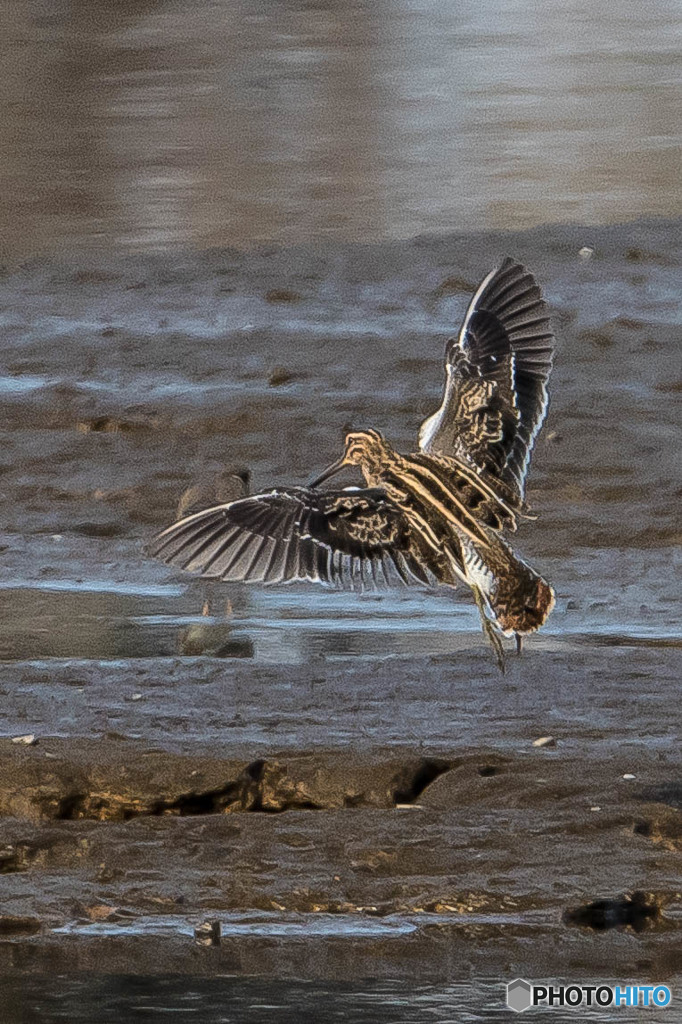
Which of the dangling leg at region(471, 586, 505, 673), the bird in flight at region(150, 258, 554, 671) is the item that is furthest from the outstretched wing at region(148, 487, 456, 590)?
the dangling leg at region(471, 586, 505, 673)

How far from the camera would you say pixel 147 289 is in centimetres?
1114

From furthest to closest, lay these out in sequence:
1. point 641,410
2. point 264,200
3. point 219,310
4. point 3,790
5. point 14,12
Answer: point 14,12, point 264,200, point 219,310, point 641,410, point 3,790

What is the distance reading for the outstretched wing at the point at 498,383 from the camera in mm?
6070

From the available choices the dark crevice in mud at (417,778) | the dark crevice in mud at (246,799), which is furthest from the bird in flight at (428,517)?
the dark crevice in mud at (246,799)

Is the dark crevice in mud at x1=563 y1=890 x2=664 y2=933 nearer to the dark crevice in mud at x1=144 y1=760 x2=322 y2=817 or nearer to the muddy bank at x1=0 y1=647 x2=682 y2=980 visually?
the muddy bank at x1=0 y1=647 x2=682 y2=980

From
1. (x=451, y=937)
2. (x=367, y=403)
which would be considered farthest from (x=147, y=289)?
(x=451, y=937)

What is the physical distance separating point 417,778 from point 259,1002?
1.07m

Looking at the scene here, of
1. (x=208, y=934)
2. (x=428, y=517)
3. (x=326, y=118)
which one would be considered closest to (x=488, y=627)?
(x=428, y=517)

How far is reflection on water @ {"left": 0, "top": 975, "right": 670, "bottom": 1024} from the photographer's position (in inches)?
204

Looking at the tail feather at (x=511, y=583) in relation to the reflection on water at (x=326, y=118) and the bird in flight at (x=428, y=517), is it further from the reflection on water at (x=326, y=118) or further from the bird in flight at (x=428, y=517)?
the reflection on water at (x=326, y=118)

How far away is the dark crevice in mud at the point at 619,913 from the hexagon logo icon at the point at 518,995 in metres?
0.27

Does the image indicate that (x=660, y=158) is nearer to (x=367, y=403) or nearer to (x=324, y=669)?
(x=367, y=403)

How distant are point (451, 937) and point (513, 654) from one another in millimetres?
1659

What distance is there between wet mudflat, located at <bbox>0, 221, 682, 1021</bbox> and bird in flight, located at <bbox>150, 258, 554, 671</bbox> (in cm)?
56
